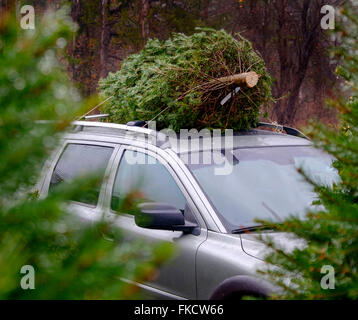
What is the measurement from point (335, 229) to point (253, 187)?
2.40 meters

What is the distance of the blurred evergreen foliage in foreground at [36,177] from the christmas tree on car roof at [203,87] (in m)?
3.68

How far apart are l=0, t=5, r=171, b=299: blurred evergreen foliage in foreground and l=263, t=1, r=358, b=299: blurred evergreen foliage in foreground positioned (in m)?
0.67

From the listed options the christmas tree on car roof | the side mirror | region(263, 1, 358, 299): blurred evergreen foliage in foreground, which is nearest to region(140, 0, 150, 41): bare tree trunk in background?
the christmas tree on car roof

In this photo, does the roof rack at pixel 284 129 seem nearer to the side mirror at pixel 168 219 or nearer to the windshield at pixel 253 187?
the windshield at pixel 253 187

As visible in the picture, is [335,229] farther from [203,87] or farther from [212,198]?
[203,87]

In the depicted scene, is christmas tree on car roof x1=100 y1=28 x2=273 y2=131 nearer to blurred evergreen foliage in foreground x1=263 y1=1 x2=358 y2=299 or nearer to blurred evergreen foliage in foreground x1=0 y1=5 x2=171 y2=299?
blurred evergreen foliage in foreground x1=263 y1=1 x2=358 y2=299

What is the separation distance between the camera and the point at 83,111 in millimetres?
889

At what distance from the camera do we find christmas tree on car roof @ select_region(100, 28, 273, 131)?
469 centimetres

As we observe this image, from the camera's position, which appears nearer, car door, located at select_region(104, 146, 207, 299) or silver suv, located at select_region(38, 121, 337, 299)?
silver suv, located at select_region(38, 121, 337, 299)

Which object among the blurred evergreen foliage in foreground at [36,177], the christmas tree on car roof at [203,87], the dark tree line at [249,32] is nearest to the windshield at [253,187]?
the christmas tree on car roof at [203,87]

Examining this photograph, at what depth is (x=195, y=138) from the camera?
4.47 metres
